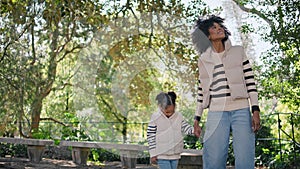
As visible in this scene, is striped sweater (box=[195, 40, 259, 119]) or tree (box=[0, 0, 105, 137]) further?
tree (box=[0, 0, 105, 137])

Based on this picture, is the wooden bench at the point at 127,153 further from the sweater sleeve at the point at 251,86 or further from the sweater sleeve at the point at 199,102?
the sweater sleeve at the point at 251,86

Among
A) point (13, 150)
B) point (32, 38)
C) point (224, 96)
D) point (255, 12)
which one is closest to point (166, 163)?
point (224, 96)

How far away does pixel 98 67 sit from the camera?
6.53 metres

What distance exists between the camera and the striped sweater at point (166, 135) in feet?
8.95

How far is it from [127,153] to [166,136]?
238cm

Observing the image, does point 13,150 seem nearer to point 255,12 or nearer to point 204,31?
point 255,12

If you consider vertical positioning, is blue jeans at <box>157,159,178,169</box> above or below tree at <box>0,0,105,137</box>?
below

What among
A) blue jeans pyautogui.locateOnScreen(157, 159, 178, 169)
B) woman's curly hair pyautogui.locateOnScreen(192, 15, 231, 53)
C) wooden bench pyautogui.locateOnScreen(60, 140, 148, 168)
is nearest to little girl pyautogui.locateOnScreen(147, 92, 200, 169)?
blue jeans pyautogui.locateOnScreen(157, 159, 178, 169)

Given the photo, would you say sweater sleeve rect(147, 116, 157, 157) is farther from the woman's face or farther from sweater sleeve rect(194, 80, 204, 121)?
the woman's face

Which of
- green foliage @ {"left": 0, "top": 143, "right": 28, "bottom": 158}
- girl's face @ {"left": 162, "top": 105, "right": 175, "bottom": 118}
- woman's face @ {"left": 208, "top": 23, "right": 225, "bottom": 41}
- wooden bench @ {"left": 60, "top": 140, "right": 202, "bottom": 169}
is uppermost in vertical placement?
woman's face @ {"left": 208, "top": 23, "right": 225, "bottom": 41}

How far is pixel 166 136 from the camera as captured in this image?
2754mm

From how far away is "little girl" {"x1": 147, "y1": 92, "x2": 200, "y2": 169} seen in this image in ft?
8.95

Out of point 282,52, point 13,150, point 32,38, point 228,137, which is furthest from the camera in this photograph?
point 13,150

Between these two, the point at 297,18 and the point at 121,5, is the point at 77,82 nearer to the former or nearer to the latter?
the point at 121,5
